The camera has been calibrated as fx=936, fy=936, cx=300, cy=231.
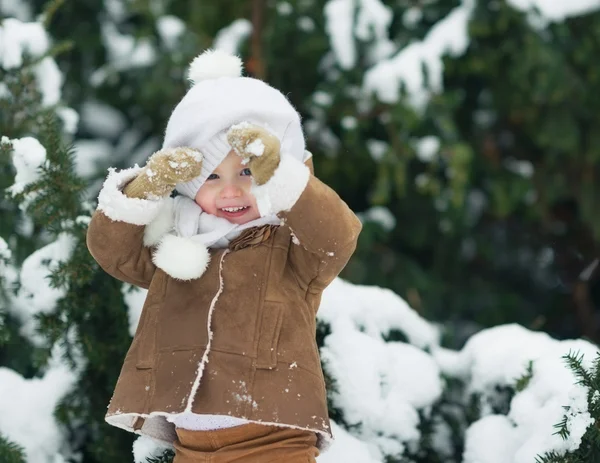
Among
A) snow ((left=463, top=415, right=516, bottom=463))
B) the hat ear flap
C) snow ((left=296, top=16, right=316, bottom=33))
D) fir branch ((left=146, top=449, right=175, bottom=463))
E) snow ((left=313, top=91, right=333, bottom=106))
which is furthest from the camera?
snow ((left=296, top=16, right=316, bottom=33))

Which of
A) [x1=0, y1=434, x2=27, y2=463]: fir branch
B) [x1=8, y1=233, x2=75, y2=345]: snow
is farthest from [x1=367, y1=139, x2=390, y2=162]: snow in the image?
[x1=0, y1=434, x2=27, y2=463]: fir branch

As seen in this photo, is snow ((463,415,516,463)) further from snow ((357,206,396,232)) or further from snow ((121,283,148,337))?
snow ((357,206,396,232))

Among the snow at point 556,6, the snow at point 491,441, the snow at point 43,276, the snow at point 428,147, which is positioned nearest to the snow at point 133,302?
the snow at point 43,276

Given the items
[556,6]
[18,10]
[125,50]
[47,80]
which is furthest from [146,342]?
[18,10]

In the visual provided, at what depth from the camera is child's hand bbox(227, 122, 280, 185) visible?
2043 millimetres

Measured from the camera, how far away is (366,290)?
3230 millimetres

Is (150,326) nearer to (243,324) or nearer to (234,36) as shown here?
(243,324)

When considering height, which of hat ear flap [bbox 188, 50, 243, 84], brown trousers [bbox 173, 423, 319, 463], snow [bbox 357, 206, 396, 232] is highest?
snow [bbox 357, 206, 396, 232]

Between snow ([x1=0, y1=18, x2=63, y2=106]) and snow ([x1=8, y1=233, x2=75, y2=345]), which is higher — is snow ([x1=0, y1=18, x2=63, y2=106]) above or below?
above

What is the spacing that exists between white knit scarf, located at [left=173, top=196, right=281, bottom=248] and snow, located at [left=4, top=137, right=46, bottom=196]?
1.77 feet

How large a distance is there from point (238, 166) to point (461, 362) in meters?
1.30

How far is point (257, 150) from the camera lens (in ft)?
6.69

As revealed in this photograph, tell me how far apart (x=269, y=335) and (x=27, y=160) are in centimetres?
93

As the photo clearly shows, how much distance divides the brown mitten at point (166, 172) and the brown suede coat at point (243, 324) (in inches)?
4.4
